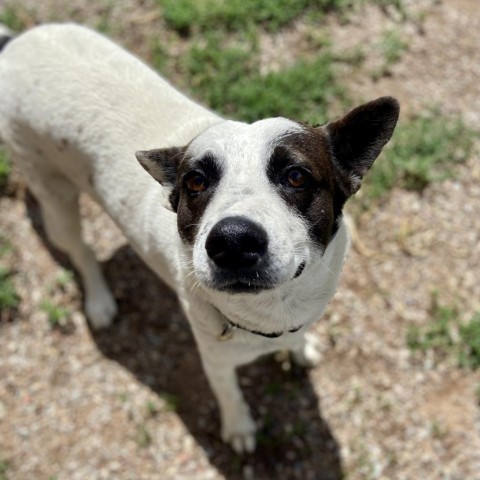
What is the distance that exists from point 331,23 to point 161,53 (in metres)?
1.54

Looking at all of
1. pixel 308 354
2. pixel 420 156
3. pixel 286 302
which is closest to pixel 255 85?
pixel 420 156

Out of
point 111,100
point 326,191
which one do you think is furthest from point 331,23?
point 326,191

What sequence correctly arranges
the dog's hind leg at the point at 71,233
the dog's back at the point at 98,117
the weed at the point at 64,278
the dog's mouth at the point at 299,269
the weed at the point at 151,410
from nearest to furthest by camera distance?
the dog's mouth at the point at 299,269, the dog's back at the point at 98,117, the dog's hind leg at the point at 71,233, the weed at the point at 151,410, the weed at the point at 64,278

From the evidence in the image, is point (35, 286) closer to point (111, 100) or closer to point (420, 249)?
point (111, 100)

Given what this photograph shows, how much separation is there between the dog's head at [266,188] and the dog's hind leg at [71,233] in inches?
53.0

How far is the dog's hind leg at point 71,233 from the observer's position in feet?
13.6

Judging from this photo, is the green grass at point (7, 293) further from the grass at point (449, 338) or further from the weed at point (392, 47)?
the weed at point (392, 47)

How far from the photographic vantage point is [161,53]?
555 centimetres

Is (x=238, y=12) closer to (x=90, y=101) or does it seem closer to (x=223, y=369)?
(x=90, y=101)

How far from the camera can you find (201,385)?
465 cm

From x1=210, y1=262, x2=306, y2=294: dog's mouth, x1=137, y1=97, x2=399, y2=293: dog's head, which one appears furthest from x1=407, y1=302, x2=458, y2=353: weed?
x1=210, y1=262, x2=306, y2=294: dog's mouth

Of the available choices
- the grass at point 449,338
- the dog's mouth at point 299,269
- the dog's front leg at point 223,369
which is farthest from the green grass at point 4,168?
the grass at point 449,338

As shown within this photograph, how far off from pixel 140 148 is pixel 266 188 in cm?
111

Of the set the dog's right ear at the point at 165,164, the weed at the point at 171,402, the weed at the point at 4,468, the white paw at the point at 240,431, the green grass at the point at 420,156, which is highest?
the dog's right ear at the point at 165,164
